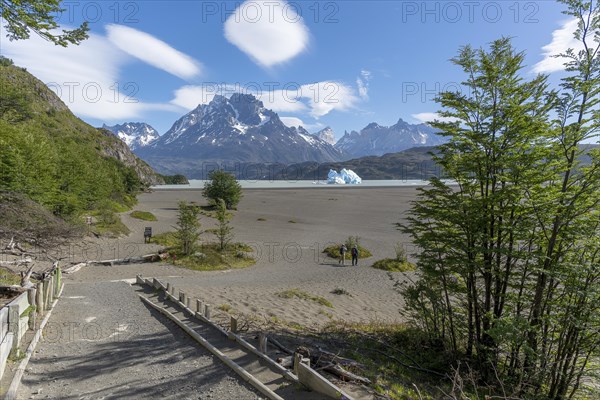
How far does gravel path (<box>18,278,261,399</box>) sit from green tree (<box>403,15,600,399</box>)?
594 cm

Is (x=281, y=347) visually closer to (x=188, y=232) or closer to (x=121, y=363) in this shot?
(x=121, y=363)

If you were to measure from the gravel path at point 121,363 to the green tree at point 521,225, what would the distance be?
19.5 feet

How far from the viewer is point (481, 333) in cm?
1012

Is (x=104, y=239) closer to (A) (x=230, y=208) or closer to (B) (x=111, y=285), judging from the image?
(B) (x=111, y=285)

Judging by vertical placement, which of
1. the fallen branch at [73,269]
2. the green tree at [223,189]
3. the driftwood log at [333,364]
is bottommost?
the fallen branch at [73,269]

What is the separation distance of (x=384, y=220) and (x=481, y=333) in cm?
4309

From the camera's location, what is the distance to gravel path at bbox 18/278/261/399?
22.5 ft

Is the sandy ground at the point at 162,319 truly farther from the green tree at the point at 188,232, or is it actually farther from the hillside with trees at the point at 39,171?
the hillside with trees at the point at 39,171

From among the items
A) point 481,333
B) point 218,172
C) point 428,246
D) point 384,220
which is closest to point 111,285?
point 428,246

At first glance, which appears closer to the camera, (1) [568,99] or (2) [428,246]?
(1) [568,99]

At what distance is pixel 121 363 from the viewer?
818 centimetres

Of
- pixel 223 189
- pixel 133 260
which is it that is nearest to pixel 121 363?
pixel 133 260

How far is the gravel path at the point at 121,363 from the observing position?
22.5 ft

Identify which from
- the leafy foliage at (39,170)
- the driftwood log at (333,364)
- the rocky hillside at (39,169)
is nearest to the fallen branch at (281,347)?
the driftwood log at (333,364)
